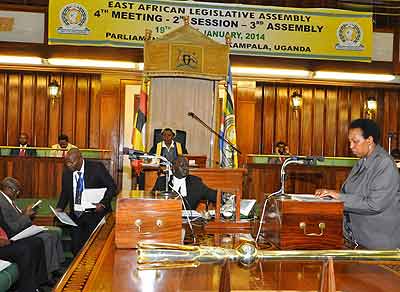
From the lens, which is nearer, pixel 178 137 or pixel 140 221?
pixel 140 221

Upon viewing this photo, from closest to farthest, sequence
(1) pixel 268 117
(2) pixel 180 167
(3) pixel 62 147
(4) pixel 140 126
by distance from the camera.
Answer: (2) pixel 180 167 → (4) pixel 140 126 → (3) pixel 62 147 → (1) pixel 268 117

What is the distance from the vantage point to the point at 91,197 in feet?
19.5

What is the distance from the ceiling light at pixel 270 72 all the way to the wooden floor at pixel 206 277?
9246 millimetres

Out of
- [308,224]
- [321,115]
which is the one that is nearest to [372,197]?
[308,224]

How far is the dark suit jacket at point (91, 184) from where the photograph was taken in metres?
6.03

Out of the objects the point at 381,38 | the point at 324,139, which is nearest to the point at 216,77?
the point at 381,38

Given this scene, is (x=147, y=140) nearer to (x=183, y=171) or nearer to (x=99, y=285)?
(x=183, y=171)

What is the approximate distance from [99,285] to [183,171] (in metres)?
1.48

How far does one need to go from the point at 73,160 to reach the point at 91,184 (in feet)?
1.14

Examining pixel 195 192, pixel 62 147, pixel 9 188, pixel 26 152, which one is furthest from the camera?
pixel 62 147

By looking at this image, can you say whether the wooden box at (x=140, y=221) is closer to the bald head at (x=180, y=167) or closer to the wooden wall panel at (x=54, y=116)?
the bald head at (x=180, y=167)

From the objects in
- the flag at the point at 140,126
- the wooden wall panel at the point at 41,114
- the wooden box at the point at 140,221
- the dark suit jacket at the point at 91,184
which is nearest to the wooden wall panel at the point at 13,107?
the wooden wall panel at the point at 41,114

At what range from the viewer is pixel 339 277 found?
185 centimetres

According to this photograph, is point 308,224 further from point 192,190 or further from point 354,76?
point 354,76
